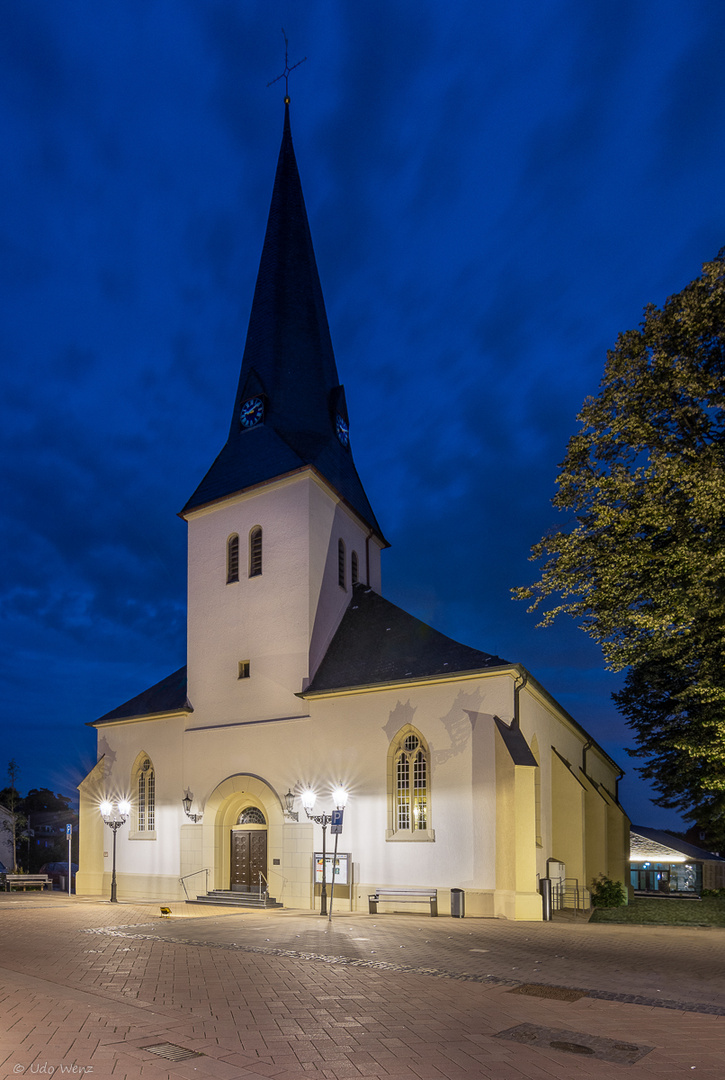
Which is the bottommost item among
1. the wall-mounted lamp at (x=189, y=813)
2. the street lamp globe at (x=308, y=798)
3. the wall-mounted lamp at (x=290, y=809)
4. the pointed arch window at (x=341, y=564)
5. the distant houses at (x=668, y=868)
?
the distant houses at (x=668, y=868)

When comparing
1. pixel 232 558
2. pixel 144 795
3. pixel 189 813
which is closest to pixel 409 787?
pixel 189 813

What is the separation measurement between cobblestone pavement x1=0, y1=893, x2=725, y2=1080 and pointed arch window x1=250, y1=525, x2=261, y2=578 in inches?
496

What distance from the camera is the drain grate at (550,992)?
9.72m

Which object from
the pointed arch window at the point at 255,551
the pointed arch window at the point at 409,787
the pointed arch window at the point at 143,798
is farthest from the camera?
the pointed arch window at the point at 143,798

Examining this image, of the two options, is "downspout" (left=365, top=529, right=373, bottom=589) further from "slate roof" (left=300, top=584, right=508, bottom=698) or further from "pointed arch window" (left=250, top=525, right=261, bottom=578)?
"pointed arch window" (left=250, top=525, right=261, bottom=578)

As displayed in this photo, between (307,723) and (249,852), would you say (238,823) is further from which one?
(307,723)

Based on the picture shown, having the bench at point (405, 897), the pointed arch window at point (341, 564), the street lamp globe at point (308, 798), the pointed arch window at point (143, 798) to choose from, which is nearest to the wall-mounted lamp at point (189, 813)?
the pointed arch window at point (143, 798)

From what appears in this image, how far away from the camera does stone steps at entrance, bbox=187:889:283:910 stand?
2292cm

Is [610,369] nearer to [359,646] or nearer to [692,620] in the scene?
[692,620]

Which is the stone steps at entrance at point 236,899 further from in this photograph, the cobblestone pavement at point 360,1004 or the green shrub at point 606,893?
the green shrub at point 606,893

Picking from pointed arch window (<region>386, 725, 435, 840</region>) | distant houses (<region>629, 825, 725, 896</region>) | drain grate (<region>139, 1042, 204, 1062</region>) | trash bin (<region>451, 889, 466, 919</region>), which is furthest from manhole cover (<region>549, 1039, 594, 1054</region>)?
distant houses (<region>629, 825, 725, 896</region>)

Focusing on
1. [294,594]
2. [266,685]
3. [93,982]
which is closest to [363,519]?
[294,594]

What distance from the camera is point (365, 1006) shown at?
29.6 ft

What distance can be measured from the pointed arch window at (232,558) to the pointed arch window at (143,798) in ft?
23.4
